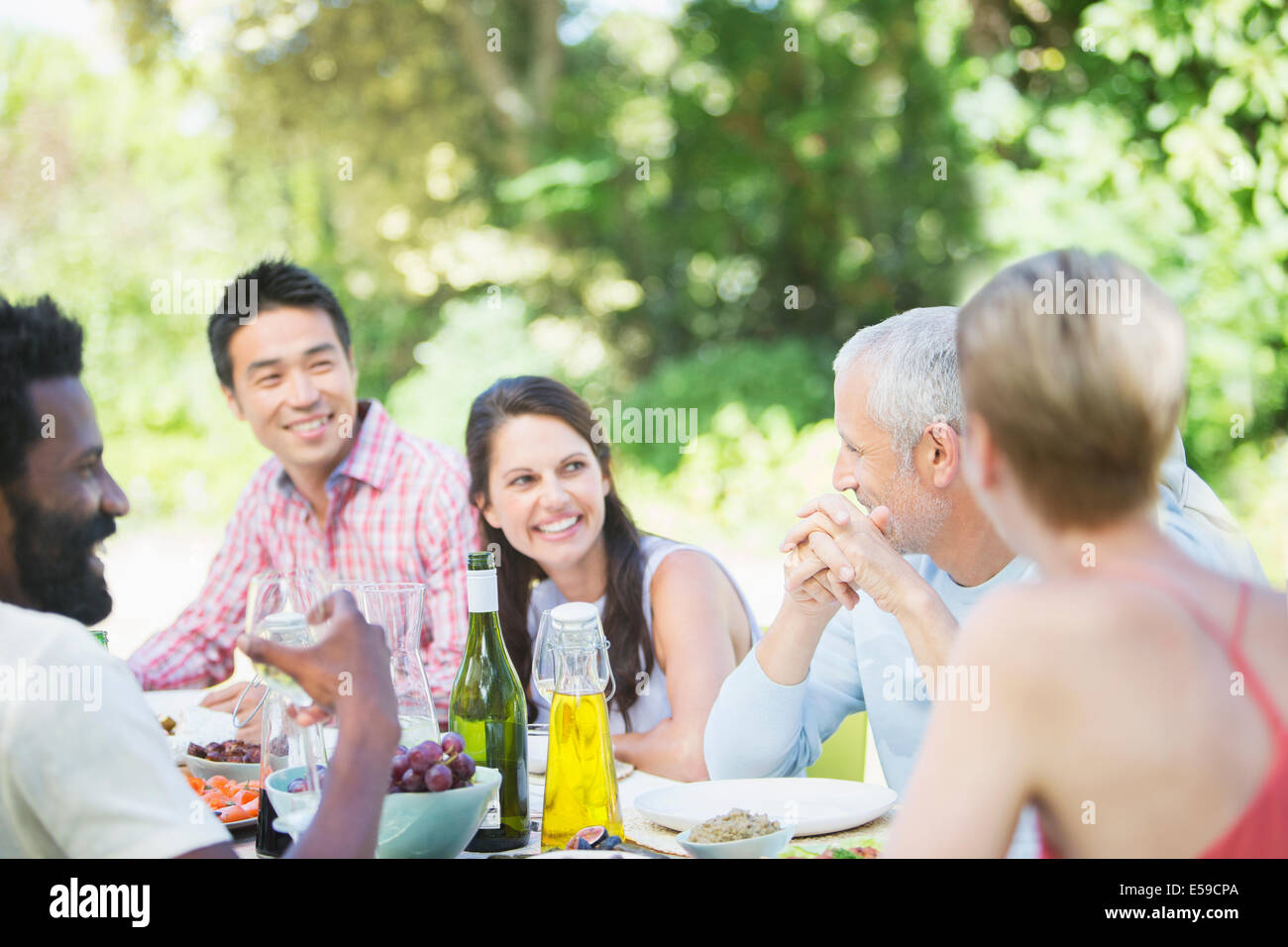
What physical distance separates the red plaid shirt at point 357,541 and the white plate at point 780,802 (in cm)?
141

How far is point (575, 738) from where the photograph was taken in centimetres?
182

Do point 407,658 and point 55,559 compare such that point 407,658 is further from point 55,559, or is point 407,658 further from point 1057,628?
point 1057,628

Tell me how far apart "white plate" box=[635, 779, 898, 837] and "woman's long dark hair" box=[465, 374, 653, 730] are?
2.93 feet

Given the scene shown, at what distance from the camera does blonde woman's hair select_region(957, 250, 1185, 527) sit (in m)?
1.12

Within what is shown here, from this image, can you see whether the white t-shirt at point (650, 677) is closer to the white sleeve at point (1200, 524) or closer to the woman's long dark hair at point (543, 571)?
the woman's long dark hair at point (543, 571)

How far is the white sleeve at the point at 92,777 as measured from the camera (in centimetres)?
126

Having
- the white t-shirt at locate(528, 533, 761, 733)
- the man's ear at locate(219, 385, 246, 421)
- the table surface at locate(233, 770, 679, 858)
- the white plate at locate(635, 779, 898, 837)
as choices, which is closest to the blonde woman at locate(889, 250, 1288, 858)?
the white plate at locate(635, 779, 898, 837)

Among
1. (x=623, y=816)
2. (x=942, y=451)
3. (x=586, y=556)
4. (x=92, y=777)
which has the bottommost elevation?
(x=623, y=816)

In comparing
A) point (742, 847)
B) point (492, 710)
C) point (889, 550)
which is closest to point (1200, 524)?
point (889, 550)

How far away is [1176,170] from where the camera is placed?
7.96 metres

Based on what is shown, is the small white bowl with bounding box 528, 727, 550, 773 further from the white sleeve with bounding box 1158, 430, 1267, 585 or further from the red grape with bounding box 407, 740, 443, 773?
the white sleeve with bounding box 1158, 430, 1267, 585

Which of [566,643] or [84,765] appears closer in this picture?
[84,765]

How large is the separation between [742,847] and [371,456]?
90.5 inches

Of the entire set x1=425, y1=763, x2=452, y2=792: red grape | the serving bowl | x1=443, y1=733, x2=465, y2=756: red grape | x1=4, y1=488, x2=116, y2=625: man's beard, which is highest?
x1=4, y1=488, x2=116, y2=625: man's beard
